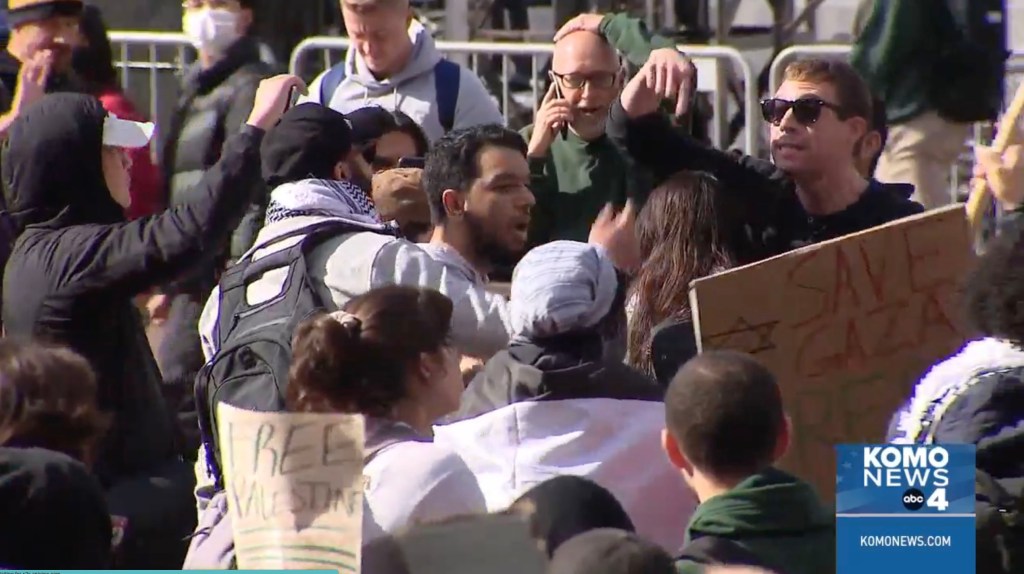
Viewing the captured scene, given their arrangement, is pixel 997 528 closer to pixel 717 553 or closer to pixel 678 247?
pixel 717 553

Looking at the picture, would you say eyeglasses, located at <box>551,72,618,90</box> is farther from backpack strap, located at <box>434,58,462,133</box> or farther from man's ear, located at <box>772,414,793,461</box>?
man's ear, located at <box>772,414,793,461</box>

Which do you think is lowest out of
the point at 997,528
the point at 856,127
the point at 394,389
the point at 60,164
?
the point at 997,528

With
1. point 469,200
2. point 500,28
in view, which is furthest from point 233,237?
point 500,28

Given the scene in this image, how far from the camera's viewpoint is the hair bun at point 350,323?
13.2 feet

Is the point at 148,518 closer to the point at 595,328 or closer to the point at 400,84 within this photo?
the point at 595,328

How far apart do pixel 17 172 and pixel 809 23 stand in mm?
6656

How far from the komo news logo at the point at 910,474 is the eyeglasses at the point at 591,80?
2773 mm

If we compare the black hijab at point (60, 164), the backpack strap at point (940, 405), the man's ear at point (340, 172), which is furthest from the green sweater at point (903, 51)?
the backpack strap at point (940, 405)

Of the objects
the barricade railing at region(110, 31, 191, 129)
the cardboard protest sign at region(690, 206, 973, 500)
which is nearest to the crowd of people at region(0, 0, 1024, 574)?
the cardboard protest sign at region(690, 206, 973, 500)

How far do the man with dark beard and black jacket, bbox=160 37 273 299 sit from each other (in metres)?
1.44

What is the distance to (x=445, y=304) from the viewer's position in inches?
167

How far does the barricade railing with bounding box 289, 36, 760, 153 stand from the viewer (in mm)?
7703

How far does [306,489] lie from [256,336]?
1.30 meters

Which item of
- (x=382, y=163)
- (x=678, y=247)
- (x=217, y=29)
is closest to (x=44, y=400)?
(x=678, y=247)
